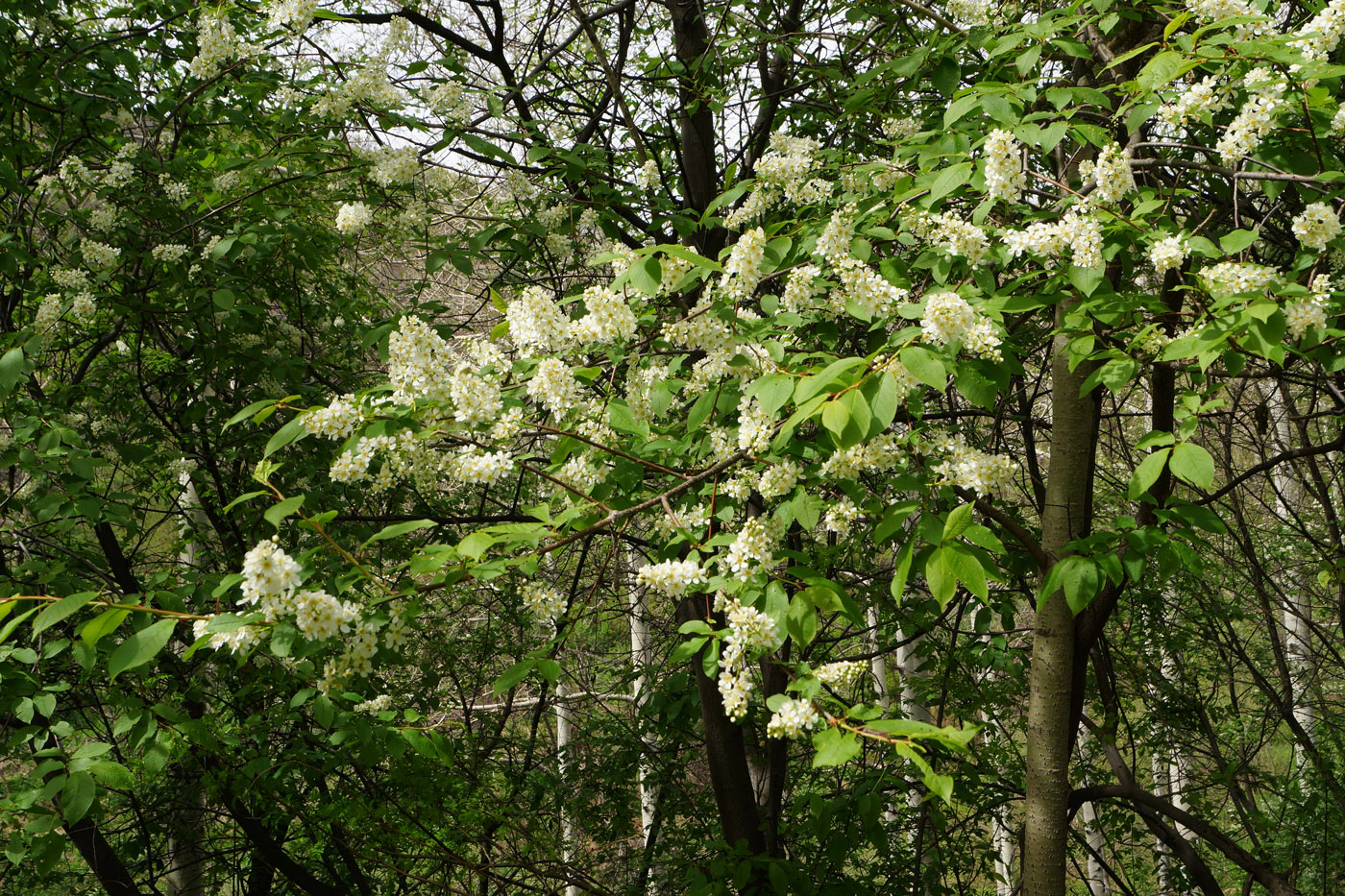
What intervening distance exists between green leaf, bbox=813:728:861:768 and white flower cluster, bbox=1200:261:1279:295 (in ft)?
3.71

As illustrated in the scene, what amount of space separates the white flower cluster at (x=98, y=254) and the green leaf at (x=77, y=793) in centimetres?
227

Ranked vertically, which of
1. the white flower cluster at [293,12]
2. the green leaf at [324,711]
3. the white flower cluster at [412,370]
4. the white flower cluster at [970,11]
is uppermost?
the white flower cluster at [970,11]

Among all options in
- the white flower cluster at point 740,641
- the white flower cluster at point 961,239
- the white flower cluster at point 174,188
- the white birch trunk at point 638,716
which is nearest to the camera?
the white flower cluster at point 740,641

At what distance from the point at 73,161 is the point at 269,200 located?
29.0 inches

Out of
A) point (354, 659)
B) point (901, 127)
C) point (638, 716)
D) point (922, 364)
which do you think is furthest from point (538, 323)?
point (638, 716)

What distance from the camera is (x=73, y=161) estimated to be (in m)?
3.29

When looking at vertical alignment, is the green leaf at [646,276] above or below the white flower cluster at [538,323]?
below

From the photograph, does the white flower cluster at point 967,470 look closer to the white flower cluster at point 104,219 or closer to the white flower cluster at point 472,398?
the white flower cluster at point 472,398

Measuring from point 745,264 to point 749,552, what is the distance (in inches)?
26.8

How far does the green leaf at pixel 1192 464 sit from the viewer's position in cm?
153

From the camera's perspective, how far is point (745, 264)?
195 centimetres

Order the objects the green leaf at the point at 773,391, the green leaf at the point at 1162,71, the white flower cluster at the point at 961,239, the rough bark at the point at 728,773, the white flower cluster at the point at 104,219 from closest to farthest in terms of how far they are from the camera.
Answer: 1. the green leaf at the point at 773,391
2. the green leaf at the point at 1162,71
3. the white flower cluster at the point at 961,239
4. the white flower cluster at the point at 104,219
5. the rough bark at the point at 728,773

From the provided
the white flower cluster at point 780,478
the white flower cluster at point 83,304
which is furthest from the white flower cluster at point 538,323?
the white flower cluster at point 83,304

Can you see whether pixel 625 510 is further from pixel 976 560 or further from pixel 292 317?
pixel 292 317
